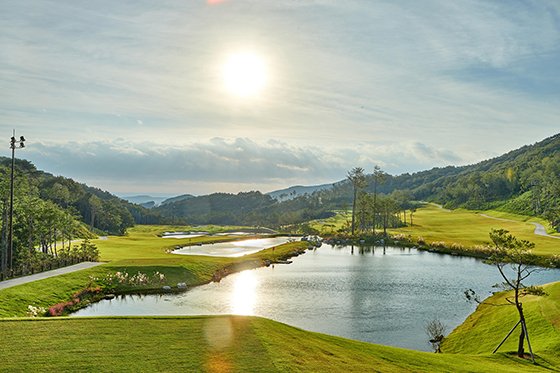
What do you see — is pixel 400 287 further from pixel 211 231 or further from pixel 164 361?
pixel 211 231

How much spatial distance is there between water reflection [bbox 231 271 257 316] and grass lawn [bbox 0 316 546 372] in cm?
1885

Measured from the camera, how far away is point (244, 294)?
5309 cm

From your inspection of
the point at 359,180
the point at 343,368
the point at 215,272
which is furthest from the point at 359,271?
the point at 359,180

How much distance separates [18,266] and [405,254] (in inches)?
3064

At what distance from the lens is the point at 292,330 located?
1045 inches

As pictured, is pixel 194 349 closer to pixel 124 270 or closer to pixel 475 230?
pixel 124 270

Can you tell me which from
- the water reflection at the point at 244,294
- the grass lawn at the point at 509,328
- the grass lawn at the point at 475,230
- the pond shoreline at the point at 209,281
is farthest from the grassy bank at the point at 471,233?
the water reflection at the point at 244,294

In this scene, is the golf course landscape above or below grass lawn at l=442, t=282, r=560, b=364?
above

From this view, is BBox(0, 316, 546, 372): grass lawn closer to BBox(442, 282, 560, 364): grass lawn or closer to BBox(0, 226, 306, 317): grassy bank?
BBox(442, 282, 560, 364): grass lawn

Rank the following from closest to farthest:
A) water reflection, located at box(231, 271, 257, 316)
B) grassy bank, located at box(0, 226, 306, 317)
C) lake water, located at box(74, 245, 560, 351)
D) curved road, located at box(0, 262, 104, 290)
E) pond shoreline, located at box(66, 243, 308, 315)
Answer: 1. lake water, located at box(74, 245, 560, 351)
2. grassy bank, located at box(0, 226, 306, 317)
3. water reflection, located at box(231, 271, 257, 316)
4. curved road, located at box(0, 262, 104, 290)
5. pond shoreline, located at box(66, 243, 308, 315)

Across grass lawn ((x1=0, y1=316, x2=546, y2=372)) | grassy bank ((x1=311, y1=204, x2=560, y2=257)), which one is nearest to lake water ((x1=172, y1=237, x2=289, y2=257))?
grassy bank ((x1=311, y1=204, x2=560, y2=257))

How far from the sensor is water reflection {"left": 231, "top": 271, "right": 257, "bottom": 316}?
45.1m

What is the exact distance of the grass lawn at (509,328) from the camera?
32719mm

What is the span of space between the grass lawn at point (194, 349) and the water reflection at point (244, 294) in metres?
18.9
